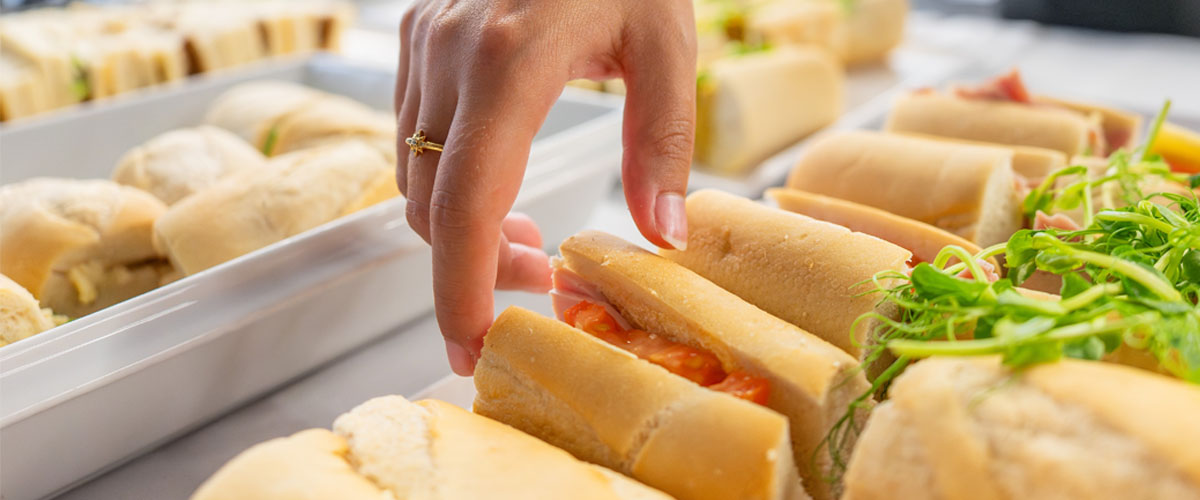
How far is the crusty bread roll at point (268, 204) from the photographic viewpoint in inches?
77.7

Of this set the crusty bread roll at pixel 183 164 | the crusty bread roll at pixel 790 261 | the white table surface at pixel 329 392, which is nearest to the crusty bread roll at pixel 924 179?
the crusty bread roll at pixel 790 261

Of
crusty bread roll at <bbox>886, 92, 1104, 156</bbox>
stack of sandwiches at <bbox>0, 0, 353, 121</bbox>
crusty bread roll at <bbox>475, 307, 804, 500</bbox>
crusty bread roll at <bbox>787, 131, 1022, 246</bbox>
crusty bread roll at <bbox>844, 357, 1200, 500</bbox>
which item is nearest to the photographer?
crusty bread roll at <bbox>844, 357, 1200, 500</bbox>

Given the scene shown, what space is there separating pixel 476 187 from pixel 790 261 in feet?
1.93

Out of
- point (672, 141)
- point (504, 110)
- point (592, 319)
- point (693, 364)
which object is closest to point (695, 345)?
point (693, 364)

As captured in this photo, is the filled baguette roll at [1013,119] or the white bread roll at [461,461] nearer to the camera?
the white bread roll at [461,461]

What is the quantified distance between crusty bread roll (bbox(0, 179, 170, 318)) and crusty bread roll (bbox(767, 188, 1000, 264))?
1.61m

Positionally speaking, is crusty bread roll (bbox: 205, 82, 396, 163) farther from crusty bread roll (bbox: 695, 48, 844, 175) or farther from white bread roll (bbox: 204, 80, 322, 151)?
crusty bread roll (bbox: 695, 48, 844, 175)

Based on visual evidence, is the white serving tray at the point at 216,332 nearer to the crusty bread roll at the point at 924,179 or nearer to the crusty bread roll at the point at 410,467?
the crusty bread roll at the point at 410,467

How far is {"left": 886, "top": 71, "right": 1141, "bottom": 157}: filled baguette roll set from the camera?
225 cm

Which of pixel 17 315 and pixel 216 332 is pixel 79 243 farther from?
pixel 216 332

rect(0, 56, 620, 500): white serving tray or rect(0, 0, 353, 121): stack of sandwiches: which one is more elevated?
rect(0, 0, 353, 121): stack of sandwiches

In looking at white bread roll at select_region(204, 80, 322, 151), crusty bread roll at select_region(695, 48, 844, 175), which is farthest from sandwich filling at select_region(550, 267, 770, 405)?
crusty bread roll at select_region(695, 48, 844, 175)

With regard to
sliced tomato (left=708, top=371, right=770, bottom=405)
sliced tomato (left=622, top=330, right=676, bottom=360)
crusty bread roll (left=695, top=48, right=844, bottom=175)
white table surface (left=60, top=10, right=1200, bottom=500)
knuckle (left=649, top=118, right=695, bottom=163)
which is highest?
knuckle (left=649, top=118, right=695, bottom=163)

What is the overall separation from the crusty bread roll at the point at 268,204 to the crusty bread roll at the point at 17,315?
34cm
